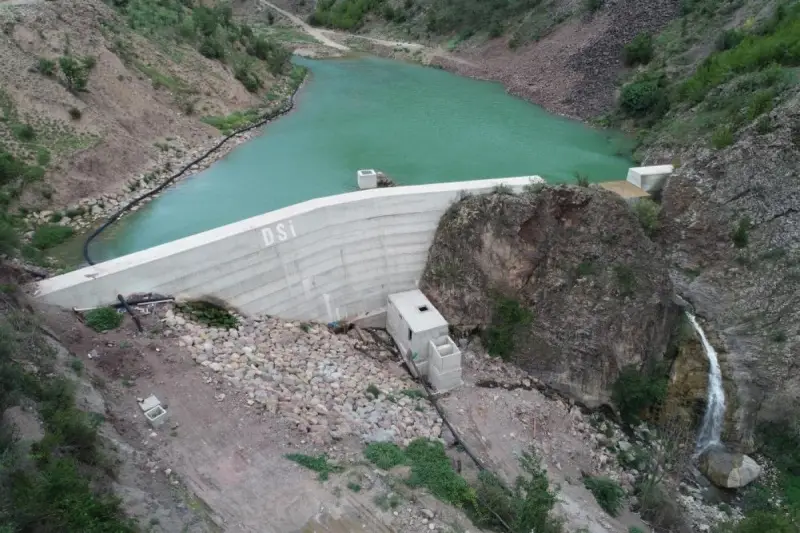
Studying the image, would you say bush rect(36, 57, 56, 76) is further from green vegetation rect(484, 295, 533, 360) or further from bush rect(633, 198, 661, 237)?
bush rect(633, 198, 661, 237)

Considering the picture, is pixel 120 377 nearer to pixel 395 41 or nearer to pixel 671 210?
pixel 671 210

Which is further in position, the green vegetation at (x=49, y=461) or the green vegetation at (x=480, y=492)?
the green vegetation at (x=480, y=492)

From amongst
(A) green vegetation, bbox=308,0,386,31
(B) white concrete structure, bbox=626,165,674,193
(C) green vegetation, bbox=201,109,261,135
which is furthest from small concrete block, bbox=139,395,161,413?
(A) green vegetation, bbox=308,0,386,31

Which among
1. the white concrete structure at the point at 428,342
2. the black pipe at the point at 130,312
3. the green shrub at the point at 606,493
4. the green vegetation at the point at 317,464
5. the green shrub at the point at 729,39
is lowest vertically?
the green shrub at the point at 606,493

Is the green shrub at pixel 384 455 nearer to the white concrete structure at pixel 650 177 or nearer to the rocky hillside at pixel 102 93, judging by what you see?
the rocky hillside at pixel 102 93

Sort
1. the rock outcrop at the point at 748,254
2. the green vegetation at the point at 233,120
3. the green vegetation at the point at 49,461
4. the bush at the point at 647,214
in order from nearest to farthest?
the green vegetation at the point at 49,461 < the rock outcrop at the point at 748,254 < the bush at the point at 647,214 < the green vegetation at the point at 233,120

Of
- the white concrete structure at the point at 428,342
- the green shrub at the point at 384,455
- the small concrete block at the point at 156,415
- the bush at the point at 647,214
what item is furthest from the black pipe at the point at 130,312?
the bush at the point at 647,214
